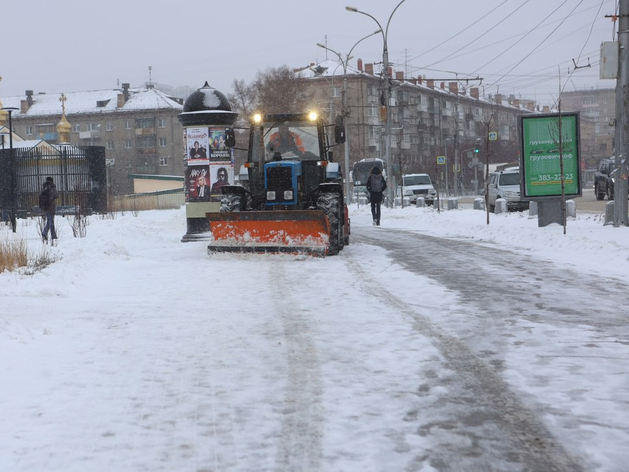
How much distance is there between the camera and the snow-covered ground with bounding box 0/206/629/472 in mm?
3865

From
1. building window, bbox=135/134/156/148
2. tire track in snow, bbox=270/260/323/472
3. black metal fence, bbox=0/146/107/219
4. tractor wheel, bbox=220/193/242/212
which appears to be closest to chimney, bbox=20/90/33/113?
building window, bbox=135/134/156/148

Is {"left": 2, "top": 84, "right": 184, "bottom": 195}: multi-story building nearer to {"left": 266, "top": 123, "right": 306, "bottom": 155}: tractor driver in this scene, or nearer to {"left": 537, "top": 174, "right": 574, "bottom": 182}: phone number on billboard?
{"left": 537, "top": 174, "right": 574, "bottom": 182}: phone number on billboard

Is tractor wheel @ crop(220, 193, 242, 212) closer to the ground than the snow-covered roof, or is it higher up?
closer to the ground

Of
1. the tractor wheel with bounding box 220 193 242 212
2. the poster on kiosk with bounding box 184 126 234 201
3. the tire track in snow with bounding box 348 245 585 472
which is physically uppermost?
the poster on kiosk with bounding box 184 126 234 201

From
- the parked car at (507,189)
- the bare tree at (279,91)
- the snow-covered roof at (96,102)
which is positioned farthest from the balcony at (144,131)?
the parked car at (507,189)

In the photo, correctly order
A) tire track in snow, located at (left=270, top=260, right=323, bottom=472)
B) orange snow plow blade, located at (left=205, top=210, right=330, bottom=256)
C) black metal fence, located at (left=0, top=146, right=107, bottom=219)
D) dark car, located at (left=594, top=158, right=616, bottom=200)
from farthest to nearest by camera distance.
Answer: black metal fence, located at (left=0, top=146, right=107, bottom=219), dark car, located at (left=594, top=158, right=616, bottom=200), orange snow plow blade, located at (left=205, top=210, right=330, bottom=256), tire track in snow, located at (left=270, top=260, right=323, bottom=472)

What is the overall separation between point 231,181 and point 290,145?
5636 millimetres

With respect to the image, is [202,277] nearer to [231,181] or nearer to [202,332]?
[202,332]

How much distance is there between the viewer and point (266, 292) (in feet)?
30.9

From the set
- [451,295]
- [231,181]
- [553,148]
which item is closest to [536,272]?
[451,295]

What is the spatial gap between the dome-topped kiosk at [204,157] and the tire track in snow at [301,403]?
12.8m

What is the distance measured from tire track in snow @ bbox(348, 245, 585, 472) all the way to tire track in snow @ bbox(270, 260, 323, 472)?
523 mm

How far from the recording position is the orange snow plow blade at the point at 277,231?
1348 centimetres

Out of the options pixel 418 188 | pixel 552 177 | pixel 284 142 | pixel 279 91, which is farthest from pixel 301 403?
pixel 279 91
